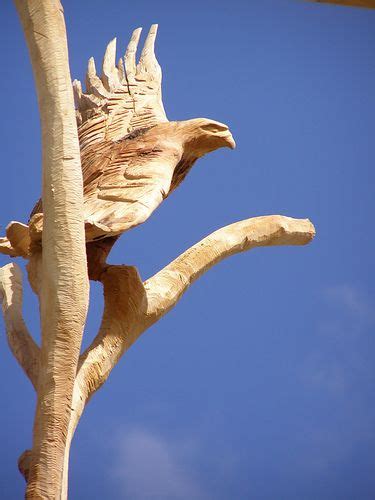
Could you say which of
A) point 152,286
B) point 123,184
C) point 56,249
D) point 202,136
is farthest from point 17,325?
point 202,136

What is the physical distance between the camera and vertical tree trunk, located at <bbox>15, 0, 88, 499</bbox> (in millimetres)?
2363

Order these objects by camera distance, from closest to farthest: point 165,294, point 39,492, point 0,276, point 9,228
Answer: point 39,492
point 9,228
point 165,294
point 0,276

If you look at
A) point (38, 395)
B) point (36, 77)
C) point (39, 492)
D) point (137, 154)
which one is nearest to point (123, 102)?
point (137, 154)

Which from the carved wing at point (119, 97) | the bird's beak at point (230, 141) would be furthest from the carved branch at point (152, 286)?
the carved wing at point (119, 97)

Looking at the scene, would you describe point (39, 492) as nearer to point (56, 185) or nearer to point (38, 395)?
point (38, 395)

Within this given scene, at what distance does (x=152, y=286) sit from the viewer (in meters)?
2.90

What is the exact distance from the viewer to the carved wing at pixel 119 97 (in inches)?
124

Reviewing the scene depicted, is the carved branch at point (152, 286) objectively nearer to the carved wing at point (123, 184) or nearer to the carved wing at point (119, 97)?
the carved wing at point (123, 184)

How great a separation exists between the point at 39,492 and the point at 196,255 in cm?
96

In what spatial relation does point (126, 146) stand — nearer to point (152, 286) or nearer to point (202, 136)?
point (202, 136)

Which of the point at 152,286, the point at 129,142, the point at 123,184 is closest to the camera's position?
the point at 123,184

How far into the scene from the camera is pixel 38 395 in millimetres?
2436

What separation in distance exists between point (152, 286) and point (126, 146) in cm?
42

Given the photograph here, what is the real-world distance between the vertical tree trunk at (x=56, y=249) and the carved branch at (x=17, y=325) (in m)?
0.24
